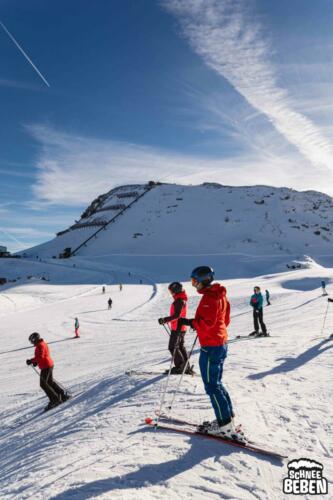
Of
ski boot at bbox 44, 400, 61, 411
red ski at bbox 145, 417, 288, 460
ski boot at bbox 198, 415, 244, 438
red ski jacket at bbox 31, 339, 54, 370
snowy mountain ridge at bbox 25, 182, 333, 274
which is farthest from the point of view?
snowy mountain ridge at bbox 25, 182, 333, 274

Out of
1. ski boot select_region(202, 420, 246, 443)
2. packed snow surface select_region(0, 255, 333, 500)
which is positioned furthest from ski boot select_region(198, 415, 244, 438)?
packed snow surface select_region(0, 255, 333, 500)

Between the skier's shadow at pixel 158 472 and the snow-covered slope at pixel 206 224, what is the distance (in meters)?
59.3

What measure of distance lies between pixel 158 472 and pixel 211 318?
183cm

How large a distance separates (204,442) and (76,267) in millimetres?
51409

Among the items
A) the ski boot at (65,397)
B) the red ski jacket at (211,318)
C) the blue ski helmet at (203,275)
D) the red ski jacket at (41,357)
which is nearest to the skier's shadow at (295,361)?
the red ski jacket at (211,318)

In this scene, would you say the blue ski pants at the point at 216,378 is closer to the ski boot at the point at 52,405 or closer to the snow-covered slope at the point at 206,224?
the ski boot at the point at 52,405

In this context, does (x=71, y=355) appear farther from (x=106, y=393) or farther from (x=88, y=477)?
(x=88, y=477)

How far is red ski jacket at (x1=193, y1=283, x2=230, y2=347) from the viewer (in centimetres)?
450

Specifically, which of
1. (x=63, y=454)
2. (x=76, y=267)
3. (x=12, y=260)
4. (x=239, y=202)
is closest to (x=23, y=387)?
(x=63, y=454)

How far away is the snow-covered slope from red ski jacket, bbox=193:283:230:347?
194 feet

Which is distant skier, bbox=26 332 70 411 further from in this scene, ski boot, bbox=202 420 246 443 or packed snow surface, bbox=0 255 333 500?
ski boot, bbox=202 420 246 443

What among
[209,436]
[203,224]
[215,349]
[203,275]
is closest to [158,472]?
[209,436]

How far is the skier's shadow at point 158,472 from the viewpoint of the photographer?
344cm

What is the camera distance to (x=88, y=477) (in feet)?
12.1
